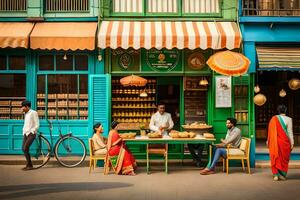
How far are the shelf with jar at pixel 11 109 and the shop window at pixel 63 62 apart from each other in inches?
60.7

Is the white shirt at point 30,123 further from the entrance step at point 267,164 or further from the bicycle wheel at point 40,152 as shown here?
the entrance step at point 267,164

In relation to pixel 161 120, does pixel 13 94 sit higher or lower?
higher

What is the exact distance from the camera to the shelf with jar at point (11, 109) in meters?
14.0

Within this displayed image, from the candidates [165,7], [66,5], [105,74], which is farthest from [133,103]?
[66,5]

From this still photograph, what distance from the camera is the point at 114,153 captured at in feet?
38.0

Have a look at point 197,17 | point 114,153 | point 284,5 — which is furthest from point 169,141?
point 284,5

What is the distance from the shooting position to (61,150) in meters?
13.6

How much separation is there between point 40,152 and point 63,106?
5.29ft

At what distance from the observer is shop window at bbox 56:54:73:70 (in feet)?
45.4

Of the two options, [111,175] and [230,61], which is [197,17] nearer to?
[230,61]

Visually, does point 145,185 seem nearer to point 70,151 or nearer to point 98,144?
point 98,144

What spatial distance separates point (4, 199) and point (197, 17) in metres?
8.04

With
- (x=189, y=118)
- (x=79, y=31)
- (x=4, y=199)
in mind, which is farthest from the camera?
(x=189, y=118)

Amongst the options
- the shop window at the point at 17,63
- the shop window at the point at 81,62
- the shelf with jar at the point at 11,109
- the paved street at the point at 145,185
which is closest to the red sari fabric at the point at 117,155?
the paved street at the point at 145,185
